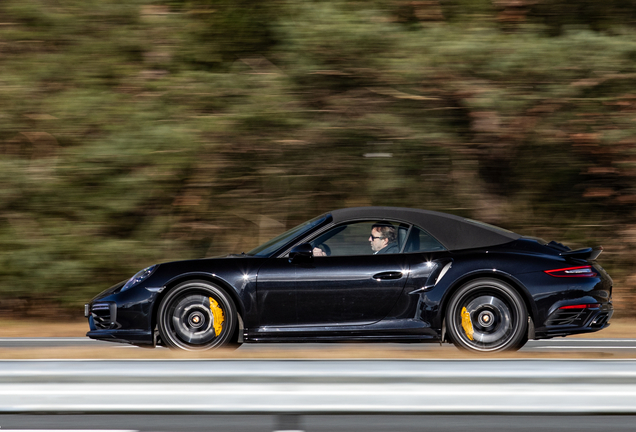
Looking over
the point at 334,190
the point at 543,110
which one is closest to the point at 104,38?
the point at 334,190

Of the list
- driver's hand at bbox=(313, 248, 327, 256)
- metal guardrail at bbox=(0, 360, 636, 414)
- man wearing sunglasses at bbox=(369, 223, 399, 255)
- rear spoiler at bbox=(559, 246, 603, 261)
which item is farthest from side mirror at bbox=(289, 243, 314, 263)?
metal guardrail at bbox=(0, 360, 636, 414)

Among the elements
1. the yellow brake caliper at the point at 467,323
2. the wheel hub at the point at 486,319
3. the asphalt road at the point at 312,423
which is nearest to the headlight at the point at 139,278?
the asphalt road at the point at 312,423

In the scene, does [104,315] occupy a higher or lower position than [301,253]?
lower

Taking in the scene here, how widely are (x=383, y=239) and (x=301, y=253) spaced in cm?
65

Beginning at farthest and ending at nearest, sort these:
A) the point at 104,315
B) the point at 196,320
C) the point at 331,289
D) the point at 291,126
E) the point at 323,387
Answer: the point at 291,126, the point at 104,315, the point at 196,320, the point at 331,289, the point at 323,387

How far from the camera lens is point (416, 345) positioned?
7.12 metres

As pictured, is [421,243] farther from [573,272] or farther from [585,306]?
[585,306]

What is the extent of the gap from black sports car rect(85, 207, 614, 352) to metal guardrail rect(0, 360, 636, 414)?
211 cm

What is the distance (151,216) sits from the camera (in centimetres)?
1072

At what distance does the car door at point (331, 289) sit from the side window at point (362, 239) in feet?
0.33

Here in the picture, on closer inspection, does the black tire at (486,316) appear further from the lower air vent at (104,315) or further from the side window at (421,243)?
the lower air vent at (104,315)

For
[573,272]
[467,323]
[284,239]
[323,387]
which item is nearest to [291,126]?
[284,239]

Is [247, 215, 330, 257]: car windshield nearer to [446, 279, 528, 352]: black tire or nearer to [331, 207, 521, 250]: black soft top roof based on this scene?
[331, 207, 521, 250]: black soft top roof

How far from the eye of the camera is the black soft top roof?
638 centimetres
